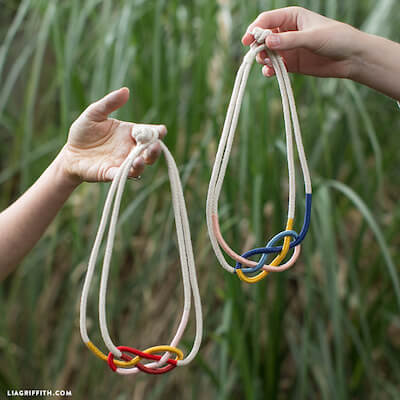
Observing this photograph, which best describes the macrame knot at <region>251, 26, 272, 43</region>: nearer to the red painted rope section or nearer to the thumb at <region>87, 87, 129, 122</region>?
the thumb at <region>87, 87, 129, 122</region>

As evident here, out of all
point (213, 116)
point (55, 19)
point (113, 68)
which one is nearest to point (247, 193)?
point (213, 116)

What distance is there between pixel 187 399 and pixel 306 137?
51 cm

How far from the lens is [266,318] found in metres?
0.77

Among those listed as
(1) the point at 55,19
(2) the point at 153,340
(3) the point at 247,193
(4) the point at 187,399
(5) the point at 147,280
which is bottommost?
(4) the point at 187,399

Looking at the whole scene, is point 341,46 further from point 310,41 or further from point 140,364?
point 140,364

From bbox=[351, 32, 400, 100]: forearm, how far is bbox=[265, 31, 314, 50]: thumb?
0.18ft

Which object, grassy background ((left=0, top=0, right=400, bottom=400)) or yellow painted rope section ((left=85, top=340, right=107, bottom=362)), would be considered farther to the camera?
grassy background ((left=0, top=0, right=400, bottom=400))

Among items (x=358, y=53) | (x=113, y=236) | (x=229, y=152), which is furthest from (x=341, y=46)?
(x=113, y=236)

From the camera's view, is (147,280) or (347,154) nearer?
(147,280)

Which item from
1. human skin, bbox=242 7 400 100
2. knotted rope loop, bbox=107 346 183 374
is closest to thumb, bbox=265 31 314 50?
human skin, bbox=242 7 400 100

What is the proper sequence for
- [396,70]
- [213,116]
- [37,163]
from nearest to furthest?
1. [396,70]
2. [213,116]
3. [37,163]

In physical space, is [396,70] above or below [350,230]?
above

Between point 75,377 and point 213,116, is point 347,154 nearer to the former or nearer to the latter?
point 213,116

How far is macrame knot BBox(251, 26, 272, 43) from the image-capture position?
0.38m
